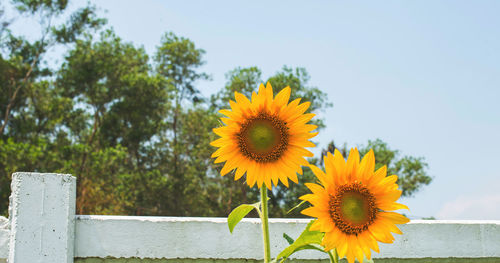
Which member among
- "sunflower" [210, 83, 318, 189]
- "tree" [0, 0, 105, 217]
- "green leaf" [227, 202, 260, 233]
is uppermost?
"tree" [0, 0, 105, 217]

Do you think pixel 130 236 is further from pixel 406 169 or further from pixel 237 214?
pixel 406 169

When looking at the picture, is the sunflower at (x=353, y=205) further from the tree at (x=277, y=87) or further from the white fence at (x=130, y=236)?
the tree at (x=277, y=87)

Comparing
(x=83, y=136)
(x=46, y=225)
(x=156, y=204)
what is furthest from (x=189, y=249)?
(x=83, y=136)

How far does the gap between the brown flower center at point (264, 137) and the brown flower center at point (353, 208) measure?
0.73 ft

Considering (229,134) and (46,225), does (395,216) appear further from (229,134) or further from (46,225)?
(46,225)

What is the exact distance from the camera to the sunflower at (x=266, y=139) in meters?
1.29

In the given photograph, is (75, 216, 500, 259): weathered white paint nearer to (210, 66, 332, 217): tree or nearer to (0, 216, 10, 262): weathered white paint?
(0, 216, 10, 262): weathered white paint

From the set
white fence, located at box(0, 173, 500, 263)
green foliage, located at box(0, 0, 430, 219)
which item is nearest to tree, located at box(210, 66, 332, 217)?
green foliage, located at box(0, 0, 430, 219)

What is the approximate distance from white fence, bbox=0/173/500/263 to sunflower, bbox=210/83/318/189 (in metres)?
1.16

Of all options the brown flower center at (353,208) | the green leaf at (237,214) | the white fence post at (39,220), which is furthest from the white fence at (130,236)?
the brown flower center at (353,208)

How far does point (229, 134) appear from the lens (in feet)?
4.28

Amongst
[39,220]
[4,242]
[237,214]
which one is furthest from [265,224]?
[4,242]

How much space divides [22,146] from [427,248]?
1189cm

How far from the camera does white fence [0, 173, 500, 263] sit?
217cm
